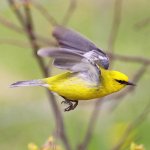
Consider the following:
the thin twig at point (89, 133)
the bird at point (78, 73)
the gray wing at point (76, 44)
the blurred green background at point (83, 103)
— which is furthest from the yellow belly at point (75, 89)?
the blurred green background at point (83, 103)

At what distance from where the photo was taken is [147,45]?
22.5 feet

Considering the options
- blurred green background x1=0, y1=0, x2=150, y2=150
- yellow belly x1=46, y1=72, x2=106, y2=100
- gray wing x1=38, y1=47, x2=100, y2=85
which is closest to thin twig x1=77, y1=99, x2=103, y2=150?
yellow belly x1=46, y1=72, x2=106, y2=100

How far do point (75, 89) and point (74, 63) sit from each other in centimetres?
14

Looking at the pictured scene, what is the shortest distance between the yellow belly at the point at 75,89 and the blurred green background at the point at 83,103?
7.00 ft

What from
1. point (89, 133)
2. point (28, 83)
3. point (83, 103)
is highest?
point (28, 83)

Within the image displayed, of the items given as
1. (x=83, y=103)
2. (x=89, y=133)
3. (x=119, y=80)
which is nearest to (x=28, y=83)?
(x=119, y=80)

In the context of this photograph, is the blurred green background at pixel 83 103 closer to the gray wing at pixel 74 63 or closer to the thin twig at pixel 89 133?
the thin twig at pixel 89 133

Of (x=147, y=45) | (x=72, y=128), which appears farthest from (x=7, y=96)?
(x=147, y=45)

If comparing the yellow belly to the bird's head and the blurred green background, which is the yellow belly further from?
the blurred green background

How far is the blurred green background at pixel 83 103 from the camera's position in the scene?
224 inches

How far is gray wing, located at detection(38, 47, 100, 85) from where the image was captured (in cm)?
225

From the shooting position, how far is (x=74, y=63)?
2299mm

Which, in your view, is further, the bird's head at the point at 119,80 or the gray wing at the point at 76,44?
the gray wing at the point at 76,44

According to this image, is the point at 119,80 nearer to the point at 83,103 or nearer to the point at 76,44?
the point at 76,44
